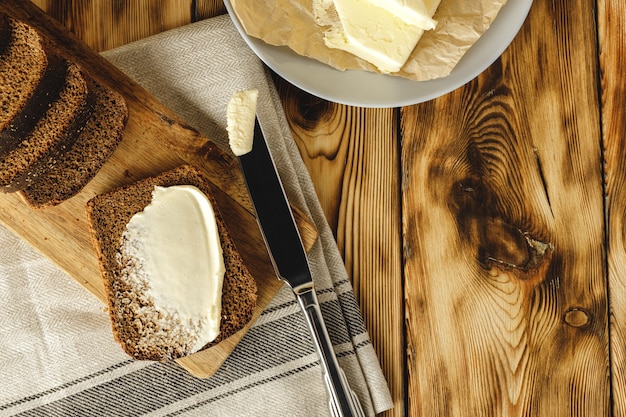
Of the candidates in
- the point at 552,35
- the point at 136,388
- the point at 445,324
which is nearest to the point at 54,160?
the point at 136,388

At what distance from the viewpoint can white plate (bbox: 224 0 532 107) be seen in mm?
1112

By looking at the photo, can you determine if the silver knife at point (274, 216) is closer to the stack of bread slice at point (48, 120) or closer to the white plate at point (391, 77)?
the white plate at point (391, 77)

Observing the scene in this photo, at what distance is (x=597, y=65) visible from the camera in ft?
4.11

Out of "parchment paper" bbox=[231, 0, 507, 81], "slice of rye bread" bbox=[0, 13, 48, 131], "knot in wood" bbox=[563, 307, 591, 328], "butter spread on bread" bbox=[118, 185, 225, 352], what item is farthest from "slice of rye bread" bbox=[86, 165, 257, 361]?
"knot in wood" bbox=[563, 307, 591, 328]

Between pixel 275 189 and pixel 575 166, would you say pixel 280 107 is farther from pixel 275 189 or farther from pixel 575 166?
pixel 575 166

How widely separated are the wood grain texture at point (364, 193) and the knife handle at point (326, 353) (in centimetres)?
13

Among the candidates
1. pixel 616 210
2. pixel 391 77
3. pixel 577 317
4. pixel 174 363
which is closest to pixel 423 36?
pixel 391 77

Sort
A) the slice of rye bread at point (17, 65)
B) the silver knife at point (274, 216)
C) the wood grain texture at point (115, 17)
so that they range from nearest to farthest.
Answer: the slice of rye bread at point (17, 65) → the silver knife at point (274, 216) → the wood grain texture at point (115, 17)

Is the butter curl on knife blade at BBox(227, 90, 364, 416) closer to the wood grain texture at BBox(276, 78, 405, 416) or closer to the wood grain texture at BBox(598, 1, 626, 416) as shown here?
the wood grain texture at BBox(276, 78, 405, 416)

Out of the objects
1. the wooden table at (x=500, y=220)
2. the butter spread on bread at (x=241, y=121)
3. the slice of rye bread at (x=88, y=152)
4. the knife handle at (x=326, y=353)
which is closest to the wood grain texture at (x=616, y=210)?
the wooden table at (x=500, y=220)

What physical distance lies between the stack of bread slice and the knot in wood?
39.8 inches

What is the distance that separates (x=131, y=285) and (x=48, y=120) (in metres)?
0.34

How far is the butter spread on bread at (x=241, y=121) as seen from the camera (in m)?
1.11

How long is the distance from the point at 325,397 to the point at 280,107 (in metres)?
0.61
